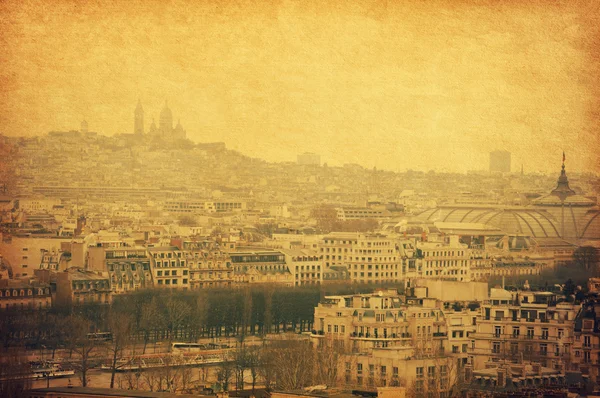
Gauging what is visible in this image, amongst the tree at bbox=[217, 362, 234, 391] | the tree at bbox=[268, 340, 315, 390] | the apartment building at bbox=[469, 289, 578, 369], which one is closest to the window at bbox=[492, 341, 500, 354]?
the apartment building at bbox=[469, 289, 578, 369]

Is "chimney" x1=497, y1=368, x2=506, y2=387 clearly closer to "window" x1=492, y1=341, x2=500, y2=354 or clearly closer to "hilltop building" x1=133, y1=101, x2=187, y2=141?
"window" x1=492, y1=341, x2=500, y2=354

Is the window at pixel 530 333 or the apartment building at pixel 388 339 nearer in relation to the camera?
the apartment building at pixel 388 339

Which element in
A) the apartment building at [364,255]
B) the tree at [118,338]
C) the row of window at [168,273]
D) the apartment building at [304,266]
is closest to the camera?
the tree at [118,338]

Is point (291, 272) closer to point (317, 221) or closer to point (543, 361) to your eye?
point (317, 221)

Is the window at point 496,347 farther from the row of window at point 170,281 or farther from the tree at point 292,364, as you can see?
the row of window at point 170,281

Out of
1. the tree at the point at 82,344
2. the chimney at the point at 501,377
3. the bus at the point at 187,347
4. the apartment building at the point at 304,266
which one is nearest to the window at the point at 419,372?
the chimney at the point at 501,377

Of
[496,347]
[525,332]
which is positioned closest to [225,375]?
[496,347]
